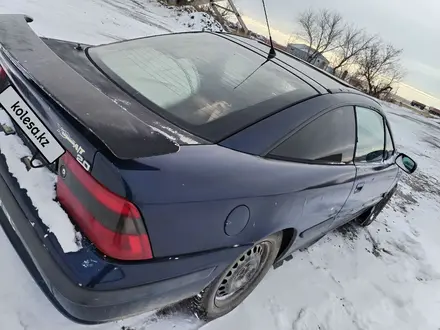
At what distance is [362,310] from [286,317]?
2.49ft

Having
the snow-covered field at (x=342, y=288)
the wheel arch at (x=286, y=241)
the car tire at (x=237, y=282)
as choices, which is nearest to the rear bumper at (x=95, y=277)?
the car tire at (x=237, y=282)

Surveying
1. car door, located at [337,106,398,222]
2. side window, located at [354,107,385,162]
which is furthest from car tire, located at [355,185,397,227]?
side window, located at [354,107,385,162]

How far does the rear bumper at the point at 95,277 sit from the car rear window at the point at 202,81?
64 cm

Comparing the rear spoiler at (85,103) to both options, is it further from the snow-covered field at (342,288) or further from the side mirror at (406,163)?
the side mirror at (406,163)

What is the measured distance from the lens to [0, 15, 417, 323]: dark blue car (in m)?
1.43

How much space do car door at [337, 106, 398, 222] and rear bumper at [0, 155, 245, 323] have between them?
1.52 meters

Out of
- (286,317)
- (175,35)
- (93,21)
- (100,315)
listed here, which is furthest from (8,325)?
(93,21)

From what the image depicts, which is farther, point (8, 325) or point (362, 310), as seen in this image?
point (362, 310)

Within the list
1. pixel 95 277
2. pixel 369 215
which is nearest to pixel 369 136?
pixel 369 215

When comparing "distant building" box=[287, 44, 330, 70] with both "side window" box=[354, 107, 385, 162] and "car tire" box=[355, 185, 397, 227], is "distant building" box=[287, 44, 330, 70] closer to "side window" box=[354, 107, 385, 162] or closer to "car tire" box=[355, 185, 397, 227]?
"car tire" box=[355, 185, 397, 227]

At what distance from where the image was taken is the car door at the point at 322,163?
7.17 feet

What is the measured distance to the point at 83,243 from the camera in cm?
147

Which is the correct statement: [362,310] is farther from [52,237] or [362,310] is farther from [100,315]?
[52,237]

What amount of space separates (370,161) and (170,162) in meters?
2.12
